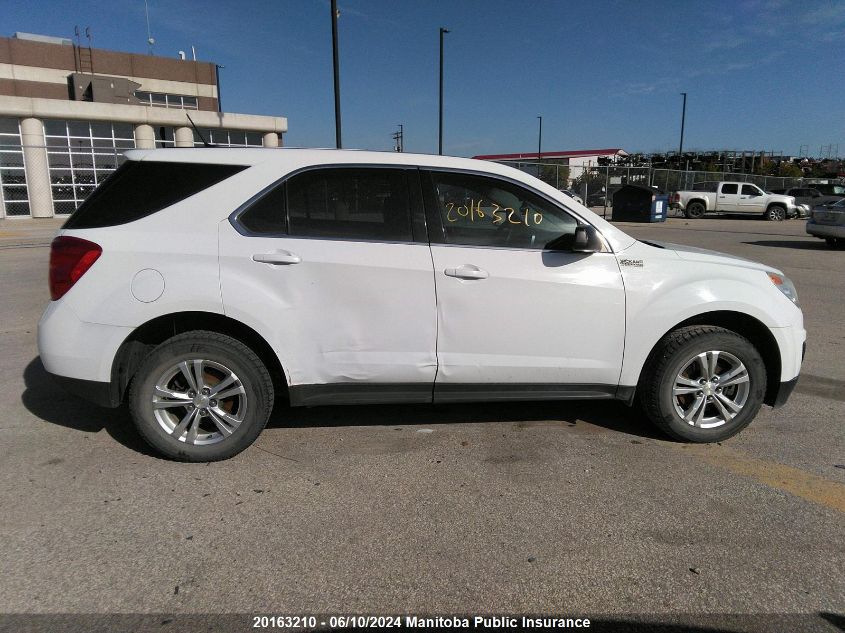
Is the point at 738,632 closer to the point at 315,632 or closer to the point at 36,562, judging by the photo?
the point at 315,632

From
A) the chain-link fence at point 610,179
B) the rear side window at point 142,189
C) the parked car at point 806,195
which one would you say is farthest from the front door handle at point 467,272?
the parked car at point 806,195

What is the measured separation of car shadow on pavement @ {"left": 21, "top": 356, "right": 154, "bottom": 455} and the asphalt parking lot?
0.07 ft

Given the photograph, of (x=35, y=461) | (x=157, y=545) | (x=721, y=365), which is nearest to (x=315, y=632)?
(x=157, y=545)

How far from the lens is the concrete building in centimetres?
2377

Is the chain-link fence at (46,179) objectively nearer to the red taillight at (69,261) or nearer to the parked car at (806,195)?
the red taillight at (69,261)

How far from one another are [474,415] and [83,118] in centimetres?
2776

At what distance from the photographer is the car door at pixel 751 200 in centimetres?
2878

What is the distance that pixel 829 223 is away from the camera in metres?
15.4

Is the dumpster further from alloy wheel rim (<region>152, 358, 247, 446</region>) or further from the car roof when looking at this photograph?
alloy wheel rim (<region>152, 358, 247, 446</region>)

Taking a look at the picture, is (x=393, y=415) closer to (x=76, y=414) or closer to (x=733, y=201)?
(x=76, y=414)

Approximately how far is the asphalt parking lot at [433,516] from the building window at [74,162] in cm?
2356

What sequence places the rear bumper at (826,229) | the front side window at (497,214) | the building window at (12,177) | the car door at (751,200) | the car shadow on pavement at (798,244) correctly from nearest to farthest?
the front side window at (497,214)
the rear bumper at (826,229)
the car shadow on pavement at (798,244)
the building window at (12,177)
the car door at (751,200)

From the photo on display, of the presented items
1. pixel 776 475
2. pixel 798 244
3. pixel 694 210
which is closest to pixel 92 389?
pixel 776 475

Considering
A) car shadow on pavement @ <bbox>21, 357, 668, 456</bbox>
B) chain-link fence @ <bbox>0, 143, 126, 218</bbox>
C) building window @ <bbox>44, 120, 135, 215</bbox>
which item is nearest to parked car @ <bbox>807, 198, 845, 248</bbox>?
car shadow on pavement @ <bbox>21, 357, 668, 456</bbox>
